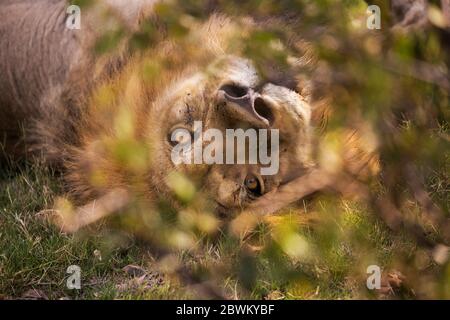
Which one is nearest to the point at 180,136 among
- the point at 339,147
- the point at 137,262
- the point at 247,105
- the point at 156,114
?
the point at 156,114

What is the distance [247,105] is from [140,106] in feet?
2.02

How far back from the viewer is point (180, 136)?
3.37m

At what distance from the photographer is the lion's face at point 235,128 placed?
3227mm

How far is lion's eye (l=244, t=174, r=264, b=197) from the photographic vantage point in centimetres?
334

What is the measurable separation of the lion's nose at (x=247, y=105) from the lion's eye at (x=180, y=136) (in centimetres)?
22

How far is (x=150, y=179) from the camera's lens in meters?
3.46

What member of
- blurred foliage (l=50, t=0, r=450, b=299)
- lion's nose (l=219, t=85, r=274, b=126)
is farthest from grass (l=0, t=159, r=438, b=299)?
lion's nose (l=219, t=85, r=274, b=126)

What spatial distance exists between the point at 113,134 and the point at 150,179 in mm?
246

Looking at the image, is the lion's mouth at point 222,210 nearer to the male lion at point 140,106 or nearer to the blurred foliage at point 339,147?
the male lion at point 140,106

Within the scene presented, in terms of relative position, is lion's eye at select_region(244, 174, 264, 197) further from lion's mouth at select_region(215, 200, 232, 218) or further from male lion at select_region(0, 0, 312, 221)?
lion's mouth at select_region(215, 200, 232, 218)

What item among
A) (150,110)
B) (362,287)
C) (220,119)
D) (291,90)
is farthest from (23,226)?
(362,287)

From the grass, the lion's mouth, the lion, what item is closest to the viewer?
the grass

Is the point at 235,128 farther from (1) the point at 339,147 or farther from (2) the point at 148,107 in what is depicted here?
(1) the point at 339,147

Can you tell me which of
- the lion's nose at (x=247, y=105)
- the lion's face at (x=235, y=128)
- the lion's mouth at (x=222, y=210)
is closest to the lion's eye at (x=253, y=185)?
the lion's face at (x=235, y=128)
